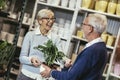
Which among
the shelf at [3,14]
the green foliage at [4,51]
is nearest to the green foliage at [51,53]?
the green foliage at [4,51]

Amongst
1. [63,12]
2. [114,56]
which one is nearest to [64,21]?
[63,12]

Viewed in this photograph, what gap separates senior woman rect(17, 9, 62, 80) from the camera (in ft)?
9.57

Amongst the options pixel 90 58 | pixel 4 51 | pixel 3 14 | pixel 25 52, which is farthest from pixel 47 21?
pixel 3 14

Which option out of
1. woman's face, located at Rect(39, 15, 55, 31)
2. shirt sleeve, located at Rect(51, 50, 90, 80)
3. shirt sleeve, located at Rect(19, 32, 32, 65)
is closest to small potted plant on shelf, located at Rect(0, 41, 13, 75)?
shirt sleeve, located at Rect(19, 32, 32, 65)

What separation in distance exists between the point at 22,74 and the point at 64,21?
1.60m

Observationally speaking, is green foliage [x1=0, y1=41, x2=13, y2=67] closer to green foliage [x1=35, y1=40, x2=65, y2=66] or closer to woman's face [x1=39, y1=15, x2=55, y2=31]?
woman's face [x1=39, y1=15, x2=55, y2=31]

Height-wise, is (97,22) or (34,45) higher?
(97,22)

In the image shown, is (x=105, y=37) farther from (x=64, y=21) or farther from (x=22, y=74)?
(x=22, y=74)

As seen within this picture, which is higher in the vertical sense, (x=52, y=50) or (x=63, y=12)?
(x=63, y=12)

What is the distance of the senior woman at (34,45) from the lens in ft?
9.57

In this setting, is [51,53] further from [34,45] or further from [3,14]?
[3,14]

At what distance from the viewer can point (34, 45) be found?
9.84 feet

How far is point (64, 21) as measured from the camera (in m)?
4.37

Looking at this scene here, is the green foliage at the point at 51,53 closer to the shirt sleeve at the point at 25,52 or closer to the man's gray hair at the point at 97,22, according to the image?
the shirt sleeve at the point at 25,52
